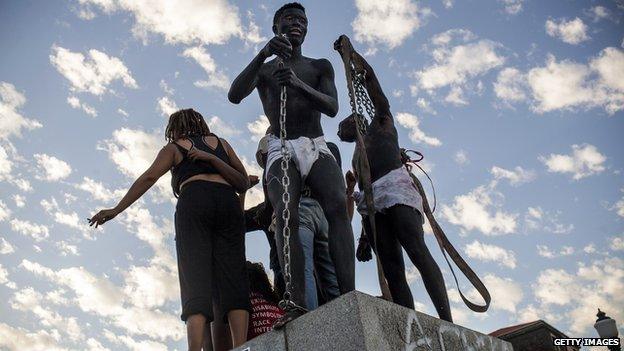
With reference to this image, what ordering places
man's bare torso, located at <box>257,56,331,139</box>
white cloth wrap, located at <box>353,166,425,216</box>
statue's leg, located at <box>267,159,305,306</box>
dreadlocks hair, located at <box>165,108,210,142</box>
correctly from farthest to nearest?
1. white cloth wrap, located at <box>353,166,425,216</box>
2. dreadlocks hair, located at <box>165,108,210,142</box>
3. man's bare torso, located at <box>257,56,331,139</box>
4. statue's leg, located at <box>267,159,305,306</box>

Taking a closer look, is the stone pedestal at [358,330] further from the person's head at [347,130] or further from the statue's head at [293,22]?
the person's head at [347,130]

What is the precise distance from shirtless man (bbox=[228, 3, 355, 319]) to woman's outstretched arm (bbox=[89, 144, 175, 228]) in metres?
0.64

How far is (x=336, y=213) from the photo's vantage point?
3.50 m

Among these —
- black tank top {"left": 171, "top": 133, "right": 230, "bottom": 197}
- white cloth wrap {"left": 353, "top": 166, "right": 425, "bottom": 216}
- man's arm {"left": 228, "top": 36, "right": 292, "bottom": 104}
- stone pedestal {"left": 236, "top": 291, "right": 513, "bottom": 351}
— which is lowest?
stone pedestal {"left": 236, "top": 291, "right": 513, "bottom": 351}

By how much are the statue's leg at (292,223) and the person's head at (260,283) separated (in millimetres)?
1203

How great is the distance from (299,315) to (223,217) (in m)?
1.33

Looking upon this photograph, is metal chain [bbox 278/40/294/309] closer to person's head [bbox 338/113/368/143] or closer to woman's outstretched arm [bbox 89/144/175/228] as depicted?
woman's outstretched arm [bbox 89/144/175/228]

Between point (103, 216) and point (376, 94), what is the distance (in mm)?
2585

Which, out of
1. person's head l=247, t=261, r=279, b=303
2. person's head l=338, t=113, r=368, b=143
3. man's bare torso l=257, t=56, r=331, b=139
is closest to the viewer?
man's bare torso l=257, t=56, r=331, b=139

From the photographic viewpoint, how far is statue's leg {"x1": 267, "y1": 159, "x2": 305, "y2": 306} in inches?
123

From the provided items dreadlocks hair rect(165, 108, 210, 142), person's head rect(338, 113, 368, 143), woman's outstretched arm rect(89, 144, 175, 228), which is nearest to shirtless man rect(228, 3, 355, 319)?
dreadlocks hair rect(165, 108, 210, 142)

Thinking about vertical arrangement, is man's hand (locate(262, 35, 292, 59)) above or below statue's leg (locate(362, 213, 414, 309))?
above

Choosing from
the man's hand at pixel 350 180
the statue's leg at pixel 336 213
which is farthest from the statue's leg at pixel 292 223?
the man's hand at pixel 350 180

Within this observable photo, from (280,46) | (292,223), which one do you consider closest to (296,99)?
(280,46)
